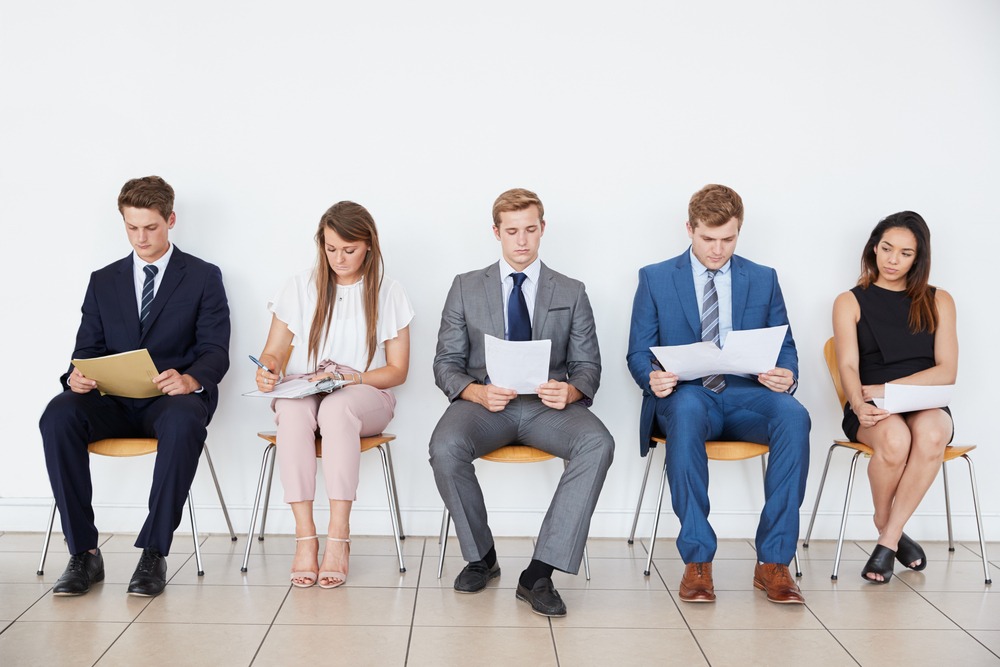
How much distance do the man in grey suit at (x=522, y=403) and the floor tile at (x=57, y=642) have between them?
1110 millimetres

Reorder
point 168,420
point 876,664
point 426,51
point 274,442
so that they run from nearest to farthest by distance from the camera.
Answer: point 876,664, point 168,420, point 274,442, point 426,51

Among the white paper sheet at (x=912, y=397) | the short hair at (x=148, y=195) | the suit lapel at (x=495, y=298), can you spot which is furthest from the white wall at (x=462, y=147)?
the white paper sheet at (x=912, y=397)

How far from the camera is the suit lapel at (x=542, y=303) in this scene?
11.3ft

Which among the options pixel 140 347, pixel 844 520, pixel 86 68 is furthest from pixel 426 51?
pixel 844 520

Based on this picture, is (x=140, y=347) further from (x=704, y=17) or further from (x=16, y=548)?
(x=704, y=17)

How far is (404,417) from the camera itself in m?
3.91

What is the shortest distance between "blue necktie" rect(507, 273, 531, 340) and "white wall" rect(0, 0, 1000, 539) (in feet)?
1.52

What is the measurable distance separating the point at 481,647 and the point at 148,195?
207 cm

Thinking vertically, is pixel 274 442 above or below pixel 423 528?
above

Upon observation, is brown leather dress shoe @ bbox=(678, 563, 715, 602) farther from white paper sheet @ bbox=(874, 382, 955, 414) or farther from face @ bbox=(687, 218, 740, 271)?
face @ bbox=(687, 218, 740, 271)

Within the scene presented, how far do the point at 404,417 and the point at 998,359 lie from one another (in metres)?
2.51

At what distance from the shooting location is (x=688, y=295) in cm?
347

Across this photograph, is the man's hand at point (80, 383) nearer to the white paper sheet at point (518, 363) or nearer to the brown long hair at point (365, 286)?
the brown long hair at point (365, 286)

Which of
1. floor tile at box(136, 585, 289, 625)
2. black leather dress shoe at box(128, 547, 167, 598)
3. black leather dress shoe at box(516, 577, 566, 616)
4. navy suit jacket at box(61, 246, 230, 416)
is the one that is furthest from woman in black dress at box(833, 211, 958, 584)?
black leather dress shoe at box(128, 547, 167, 598)
